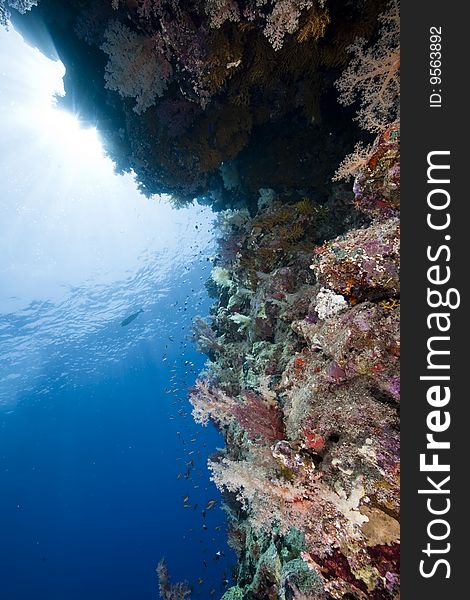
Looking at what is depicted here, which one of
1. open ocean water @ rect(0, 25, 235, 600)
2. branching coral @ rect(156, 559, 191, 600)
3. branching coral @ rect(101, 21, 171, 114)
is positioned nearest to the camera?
branching coral @ rect(101, 21, 171, 114)

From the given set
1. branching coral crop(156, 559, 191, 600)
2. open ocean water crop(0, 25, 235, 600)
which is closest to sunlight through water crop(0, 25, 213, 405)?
open ocean water crop(0, 25, 235, 600)

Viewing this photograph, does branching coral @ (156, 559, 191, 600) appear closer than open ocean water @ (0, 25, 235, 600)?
Yes

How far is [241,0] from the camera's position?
4.46m

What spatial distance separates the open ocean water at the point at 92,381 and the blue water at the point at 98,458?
195 millimetres

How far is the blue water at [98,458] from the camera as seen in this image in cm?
3662

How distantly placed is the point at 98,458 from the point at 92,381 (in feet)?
70.7

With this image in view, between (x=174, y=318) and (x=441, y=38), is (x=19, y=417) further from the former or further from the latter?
(x=441, y=38)

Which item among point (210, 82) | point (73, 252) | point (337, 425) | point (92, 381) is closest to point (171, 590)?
point (337, 425)

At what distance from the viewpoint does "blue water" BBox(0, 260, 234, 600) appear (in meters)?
36.6

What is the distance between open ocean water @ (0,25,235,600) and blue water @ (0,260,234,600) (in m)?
0.19

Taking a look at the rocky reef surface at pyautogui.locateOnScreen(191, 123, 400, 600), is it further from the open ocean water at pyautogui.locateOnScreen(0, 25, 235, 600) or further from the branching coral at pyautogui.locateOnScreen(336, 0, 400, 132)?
the open ocean water at pyautogui.locateOnScreen(0, 25, 235, 600)

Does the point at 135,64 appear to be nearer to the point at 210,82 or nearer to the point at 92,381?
the point at 210,82

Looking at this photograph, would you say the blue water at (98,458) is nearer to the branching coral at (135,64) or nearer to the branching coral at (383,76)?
the branching coral at (135,64)

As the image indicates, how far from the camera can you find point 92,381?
4803cm
